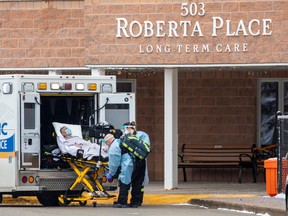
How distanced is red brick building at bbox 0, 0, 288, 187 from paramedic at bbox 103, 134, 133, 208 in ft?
17.7

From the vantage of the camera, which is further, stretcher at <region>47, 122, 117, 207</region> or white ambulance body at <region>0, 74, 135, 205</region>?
stretcher at <region>47, 122, 117, 207</region>

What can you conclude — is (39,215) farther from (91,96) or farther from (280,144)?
(280,144)

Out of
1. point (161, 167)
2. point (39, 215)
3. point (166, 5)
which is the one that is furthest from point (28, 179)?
point (161, 167)

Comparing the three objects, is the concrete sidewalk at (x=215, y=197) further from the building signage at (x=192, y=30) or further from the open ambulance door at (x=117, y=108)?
the building signage at (x=192, y=30)

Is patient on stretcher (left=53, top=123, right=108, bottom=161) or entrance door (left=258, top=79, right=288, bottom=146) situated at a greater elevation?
entrance door (left=258, top=79, right=288, bottom=146)

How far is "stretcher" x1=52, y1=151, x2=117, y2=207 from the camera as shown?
75.9ft

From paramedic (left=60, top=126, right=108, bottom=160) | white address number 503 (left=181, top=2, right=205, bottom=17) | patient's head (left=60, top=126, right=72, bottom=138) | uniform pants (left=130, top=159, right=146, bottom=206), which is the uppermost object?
white address number 503 (left=181, top=2, right=205, bottom=17)

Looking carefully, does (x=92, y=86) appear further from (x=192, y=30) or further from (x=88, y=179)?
(x=192, y=30)

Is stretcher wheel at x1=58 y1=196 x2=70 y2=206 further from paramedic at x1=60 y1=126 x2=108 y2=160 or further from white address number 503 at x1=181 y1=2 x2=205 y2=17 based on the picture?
white address number 503 at x1=181 y1=2 x2=205 y2=17

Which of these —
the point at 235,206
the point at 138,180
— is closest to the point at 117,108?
the point at 138,180

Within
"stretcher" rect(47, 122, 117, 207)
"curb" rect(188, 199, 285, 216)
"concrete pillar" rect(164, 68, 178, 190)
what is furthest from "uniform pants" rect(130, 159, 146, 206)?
"concrete pillar" rect(164, 68, 178, 190)

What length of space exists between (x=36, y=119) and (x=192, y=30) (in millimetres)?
6246

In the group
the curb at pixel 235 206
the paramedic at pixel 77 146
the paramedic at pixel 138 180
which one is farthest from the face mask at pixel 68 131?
the curb at pixel 235 206

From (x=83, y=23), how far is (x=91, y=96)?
585cm
